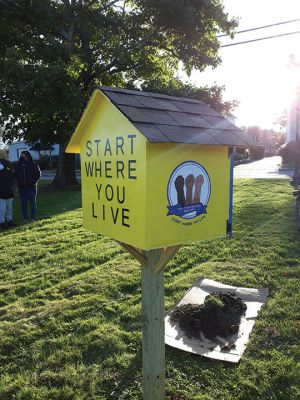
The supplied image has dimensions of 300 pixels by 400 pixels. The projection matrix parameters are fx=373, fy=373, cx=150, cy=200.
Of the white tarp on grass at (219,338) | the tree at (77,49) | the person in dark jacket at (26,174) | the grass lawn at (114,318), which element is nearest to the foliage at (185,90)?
the tree at (77,49)

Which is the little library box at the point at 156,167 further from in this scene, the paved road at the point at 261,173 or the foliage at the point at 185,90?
the paved road at the point at 261,173

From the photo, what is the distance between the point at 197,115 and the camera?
2.49 meters

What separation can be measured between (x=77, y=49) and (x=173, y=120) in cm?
1362

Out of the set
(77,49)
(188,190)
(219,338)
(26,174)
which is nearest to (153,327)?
(188,190)

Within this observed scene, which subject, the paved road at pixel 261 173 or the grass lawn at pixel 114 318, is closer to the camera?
the grass lawn at pixel 114 318

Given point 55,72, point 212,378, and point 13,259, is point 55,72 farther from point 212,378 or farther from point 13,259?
point 212,378

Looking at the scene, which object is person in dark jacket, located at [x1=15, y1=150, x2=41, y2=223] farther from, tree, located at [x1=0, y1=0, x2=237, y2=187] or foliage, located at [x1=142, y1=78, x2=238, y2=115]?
foliage, located at [x1=142, y1=78, x2=238, y2=115]

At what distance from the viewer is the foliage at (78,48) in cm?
1192

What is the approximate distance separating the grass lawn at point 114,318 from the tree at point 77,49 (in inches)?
251

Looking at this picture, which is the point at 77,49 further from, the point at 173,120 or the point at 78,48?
the point at 173,120

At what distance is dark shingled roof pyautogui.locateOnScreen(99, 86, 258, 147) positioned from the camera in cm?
202

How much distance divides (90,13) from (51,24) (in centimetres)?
182

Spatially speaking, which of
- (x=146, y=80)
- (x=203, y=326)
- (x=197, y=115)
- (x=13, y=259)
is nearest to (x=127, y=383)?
(x=203, y=326)

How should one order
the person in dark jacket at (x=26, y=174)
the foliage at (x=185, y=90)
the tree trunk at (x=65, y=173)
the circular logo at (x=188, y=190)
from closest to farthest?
1. the circular logo at (x=188, y=190)
2. the person in dark jacket at (x=26, y=174)
3. the foliage at (x=185, y=90)
4. the tree trunk at (x=65, y=173)
